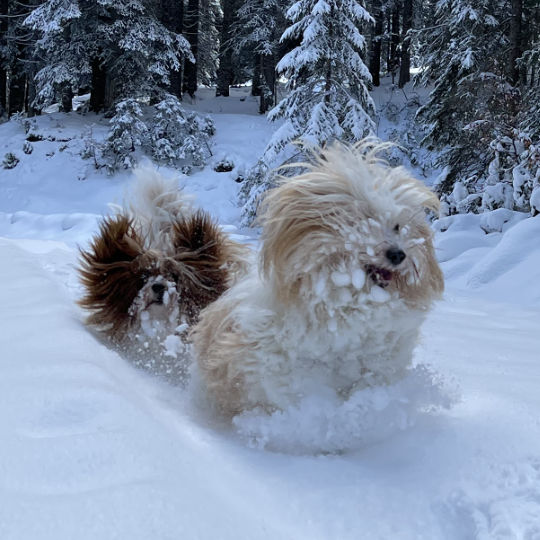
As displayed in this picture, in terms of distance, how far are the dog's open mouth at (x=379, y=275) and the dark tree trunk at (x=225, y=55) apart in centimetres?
2488

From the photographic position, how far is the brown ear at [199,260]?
3.93m

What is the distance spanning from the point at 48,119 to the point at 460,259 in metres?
17.1

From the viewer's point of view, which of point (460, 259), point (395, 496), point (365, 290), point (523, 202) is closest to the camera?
point (395, 496)

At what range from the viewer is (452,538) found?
1.52 metres

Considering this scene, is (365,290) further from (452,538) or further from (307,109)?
(307,109)

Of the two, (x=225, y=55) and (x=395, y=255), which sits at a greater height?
(x=225, y=55)

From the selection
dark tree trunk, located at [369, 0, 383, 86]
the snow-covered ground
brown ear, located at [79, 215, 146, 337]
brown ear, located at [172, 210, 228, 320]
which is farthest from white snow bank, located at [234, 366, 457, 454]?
dark tree trunk, located at [369, 0, 383, 86]

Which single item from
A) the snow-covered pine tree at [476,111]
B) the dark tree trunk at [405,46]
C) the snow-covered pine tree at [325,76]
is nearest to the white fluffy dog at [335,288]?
the snow-covered pine tree at [476,111]

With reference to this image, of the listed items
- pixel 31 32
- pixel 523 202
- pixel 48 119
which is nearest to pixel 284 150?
pixel 523 202

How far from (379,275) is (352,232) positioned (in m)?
0.21

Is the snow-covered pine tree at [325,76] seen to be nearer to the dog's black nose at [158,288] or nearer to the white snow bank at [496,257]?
the white snow bank at [496,257]

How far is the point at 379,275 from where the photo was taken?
227cm

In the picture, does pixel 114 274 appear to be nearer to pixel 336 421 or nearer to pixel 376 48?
pixel 336 421

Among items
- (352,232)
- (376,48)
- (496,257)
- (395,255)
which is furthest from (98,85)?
(395,255)
